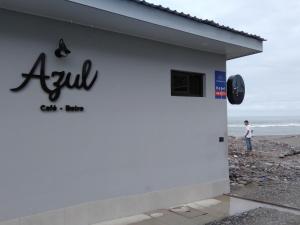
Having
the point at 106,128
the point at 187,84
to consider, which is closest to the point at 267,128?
the point at 187,84

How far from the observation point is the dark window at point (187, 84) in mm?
8383

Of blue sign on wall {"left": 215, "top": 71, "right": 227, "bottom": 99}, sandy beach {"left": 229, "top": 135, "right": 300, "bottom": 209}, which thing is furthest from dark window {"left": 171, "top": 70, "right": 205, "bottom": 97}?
sandy beach {"left": 229, "top": 135, "right": 300, "bottom": 209}

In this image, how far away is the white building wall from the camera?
19.1 feet

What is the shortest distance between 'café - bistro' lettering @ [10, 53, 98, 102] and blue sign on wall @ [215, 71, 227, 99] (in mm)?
3435

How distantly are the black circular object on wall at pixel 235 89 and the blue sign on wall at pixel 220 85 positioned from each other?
18cm

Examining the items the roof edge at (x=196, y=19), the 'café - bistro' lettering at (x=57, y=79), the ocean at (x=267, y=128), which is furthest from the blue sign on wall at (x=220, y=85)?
the ocean at (x=267, y=128)

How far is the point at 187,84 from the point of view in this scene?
28.5ft

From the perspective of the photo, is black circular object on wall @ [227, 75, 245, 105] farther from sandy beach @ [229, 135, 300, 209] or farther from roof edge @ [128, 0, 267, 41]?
sandy beach @ [229, 135, 300, 209]

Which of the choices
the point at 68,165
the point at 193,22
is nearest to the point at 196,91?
the point at 193,22

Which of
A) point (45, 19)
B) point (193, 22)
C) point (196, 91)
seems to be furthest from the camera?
point (196, 91)

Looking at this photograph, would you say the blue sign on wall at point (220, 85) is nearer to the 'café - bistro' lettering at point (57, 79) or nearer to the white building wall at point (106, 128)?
the white building wall at point (106, 128)

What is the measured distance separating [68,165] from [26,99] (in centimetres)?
128

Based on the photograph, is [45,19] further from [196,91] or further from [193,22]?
[196,91]

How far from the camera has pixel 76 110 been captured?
6.54 meters
